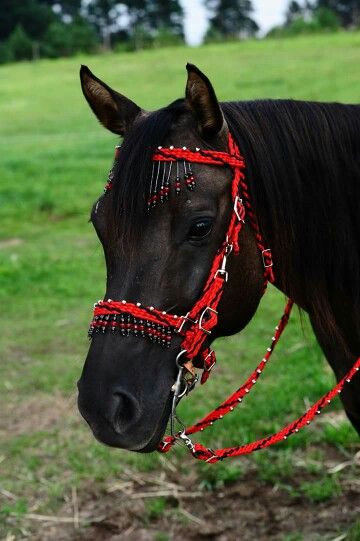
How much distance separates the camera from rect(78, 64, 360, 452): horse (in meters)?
2.05

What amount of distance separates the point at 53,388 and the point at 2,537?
182 cm

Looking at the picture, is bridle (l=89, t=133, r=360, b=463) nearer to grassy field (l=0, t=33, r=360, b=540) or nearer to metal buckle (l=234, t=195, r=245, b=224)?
metal buckle (l=234, t=195, r=245, b=224)

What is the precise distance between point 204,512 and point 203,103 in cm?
259

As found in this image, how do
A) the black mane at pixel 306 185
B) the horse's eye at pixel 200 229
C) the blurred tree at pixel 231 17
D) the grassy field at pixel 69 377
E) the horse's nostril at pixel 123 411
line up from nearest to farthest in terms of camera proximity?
1. the horse's nostril at pixel 123 411
2. the horse's eye at pixel 200 229
3. the black mane at pixel 306 185
4. the grassy field at pixel 69 377
5. the blurred tree at pixel 231 17

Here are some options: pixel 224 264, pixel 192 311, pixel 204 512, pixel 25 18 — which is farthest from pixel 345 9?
pixel 192 311

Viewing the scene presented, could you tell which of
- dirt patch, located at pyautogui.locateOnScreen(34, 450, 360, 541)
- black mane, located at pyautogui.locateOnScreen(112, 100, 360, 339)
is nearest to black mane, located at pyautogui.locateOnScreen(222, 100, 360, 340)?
black mane, located at pyautogui.locateOnScreen(112, 100, 360, 339)

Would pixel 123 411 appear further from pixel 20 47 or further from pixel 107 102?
pixel 20 47

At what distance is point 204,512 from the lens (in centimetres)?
395

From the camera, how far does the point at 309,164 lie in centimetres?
246

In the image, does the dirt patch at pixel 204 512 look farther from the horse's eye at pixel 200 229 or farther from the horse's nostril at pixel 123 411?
the horse's eye at pixel 200 229

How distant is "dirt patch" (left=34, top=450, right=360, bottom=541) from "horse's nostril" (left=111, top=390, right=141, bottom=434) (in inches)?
79.2

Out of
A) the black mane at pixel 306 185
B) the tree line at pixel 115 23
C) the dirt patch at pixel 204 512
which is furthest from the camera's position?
the tree line at pixel 115 23

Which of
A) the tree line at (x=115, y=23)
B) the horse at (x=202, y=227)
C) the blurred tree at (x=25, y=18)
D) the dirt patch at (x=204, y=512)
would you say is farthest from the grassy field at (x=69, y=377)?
the blurred tree at (x=25, y=18)

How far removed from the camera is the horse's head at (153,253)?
6.62 ft
